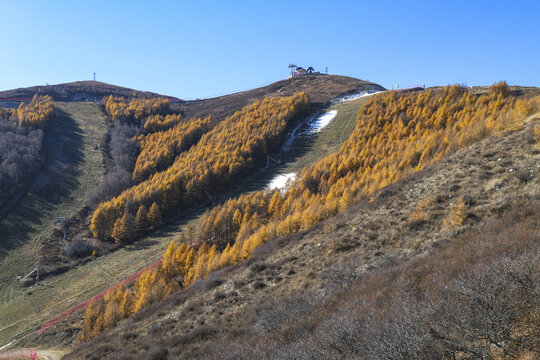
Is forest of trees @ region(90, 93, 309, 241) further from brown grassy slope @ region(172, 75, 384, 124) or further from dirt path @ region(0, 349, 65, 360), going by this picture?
dirt path @ region(0, 349, 65, 360)

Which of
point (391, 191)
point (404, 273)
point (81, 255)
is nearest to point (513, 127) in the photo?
point (391, 191)

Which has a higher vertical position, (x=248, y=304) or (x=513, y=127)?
(x=513, y=127)

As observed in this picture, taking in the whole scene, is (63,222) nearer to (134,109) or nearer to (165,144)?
(165,144)

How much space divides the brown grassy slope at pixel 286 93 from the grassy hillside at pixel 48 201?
3901cm

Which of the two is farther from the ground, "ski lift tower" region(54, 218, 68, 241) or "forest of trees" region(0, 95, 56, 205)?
"forest of trees" region(0, 95, 56, 205)

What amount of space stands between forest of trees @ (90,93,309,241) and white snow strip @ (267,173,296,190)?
11.1m

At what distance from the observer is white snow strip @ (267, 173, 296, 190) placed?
66625 millimetres

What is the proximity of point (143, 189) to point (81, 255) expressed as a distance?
20.2m

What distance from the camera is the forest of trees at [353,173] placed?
36500 mm

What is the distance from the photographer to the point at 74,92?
151m

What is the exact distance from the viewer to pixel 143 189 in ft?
246

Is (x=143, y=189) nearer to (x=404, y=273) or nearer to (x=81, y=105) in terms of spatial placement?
(x=404, y=273)

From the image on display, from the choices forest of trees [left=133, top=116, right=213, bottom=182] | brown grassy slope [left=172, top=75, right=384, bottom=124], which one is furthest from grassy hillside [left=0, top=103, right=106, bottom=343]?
brown grassy slope [left=172, top=75, right=384, bottom=124]

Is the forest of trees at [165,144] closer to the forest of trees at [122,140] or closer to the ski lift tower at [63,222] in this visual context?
the forest of trees at [122,140]
